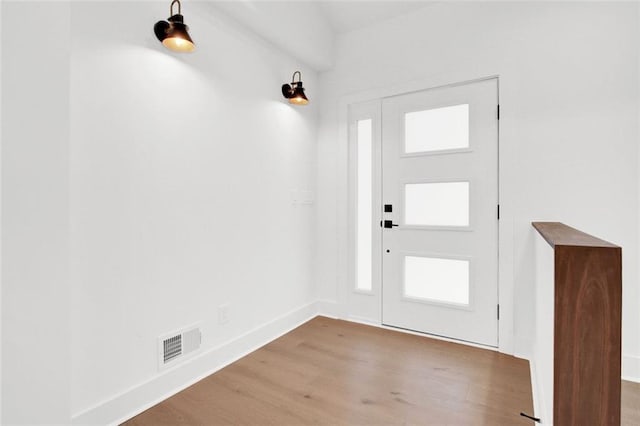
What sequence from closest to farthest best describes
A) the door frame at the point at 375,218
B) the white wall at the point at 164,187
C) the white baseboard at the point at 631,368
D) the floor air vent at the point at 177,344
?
the white wall at the point at 164,187
the floor air vent at the point at 177,344
the white baseboard at the point at 631,368
the door frame at the point at 375,218

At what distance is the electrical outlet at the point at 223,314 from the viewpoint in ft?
7.58

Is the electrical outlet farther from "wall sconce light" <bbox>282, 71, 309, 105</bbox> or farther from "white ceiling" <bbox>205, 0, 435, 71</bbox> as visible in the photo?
"white ceiling" <bbox>205, 0, 435, 71</bbox>

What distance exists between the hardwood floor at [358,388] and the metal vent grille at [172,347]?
0.23 metres

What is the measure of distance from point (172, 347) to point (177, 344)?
0.03 meters

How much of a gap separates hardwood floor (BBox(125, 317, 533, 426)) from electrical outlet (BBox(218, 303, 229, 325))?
329mm

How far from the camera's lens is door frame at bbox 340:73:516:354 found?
2506 mm

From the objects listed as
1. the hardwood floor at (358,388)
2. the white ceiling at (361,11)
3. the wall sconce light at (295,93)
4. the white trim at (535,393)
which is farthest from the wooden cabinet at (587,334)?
the white ceiling at (361,11)

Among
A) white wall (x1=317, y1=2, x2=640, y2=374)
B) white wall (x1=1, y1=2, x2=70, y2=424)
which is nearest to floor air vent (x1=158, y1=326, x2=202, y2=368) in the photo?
white wall (x1=1, y1=2, x2=70, y2=424)

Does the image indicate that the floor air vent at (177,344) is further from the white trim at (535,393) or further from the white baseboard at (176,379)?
the white trim at (535,393)

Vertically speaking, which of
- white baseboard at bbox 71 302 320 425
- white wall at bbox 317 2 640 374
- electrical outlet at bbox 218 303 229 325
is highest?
white wall at bbox 317 2 640 374

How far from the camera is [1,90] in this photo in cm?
99

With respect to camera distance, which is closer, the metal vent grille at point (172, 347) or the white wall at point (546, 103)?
the metal vent grille at point (172, 347)

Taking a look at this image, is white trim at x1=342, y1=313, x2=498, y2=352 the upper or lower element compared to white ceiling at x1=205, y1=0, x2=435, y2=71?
lower

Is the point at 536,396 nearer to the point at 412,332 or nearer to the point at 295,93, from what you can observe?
the point at 412,332
